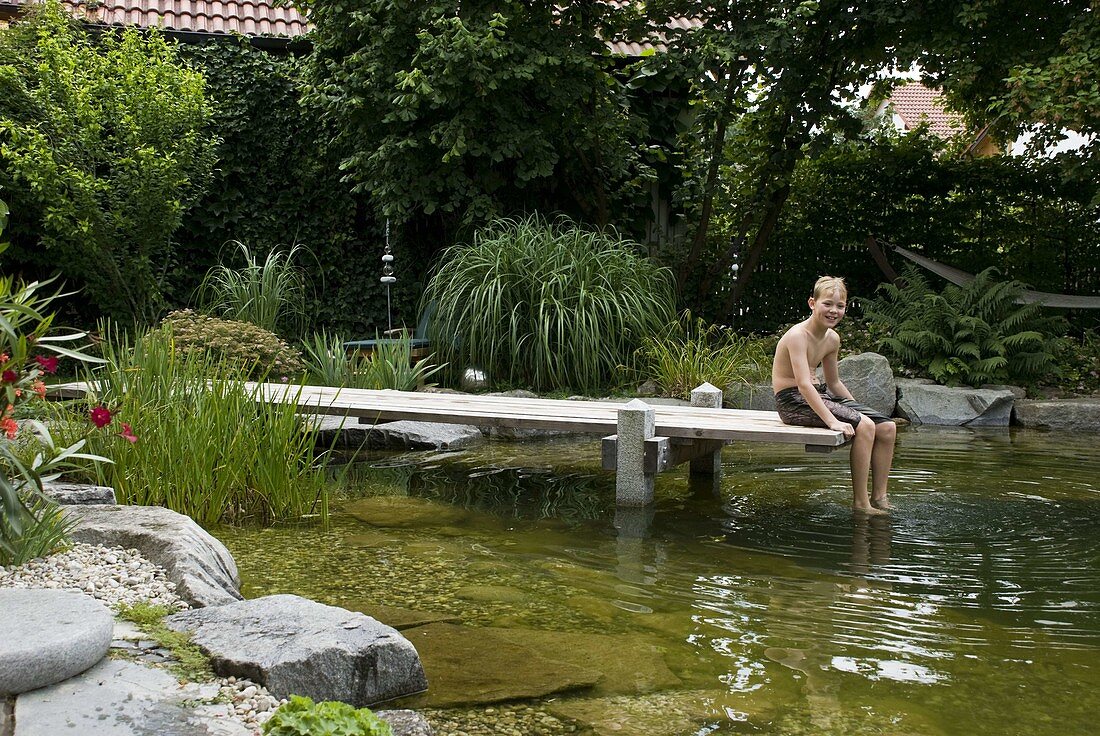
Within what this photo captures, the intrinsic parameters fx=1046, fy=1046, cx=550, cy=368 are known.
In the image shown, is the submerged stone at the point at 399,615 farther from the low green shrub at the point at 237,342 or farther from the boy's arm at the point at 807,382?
the low green shrub at the point at 237,342

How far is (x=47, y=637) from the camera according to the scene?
99.3 inches

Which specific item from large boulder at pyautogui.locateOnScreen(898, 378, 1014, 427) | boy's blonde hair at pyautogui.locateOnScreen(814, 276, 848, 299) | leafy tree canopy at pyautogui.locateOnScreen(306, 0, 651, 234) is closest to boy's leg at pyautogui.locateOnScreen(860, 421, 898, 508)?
boy's blonde hair at pyautogui.locateOnScreen(814, 276, 848, 299)

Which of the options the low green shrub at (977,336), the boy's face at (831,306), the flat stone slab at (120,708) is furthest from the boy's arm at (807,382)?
the low green shrub at (977,336)

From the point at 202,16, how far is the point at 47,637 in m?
11.6

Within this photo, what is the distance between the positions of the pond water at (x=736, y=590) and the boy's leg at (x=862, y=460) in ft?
0.47

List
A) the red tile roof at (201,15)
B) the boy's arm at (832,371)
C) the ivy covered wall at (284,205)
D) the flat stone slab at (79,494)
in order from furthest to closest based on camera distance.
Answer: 1. the red tile roof at (201,15)
2. the ivy covered wall at (284,205)
3. the boy's arm at (832,371)
4. the flat stone slab at (79,494)

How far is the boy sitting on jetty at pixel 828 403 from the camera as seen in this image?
18.0 ft

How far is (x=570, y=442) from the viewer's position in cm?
826

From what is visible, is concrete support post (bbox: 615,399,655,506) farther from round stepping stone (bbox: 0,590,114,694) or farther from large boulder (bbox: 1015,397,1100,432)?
large boulder (bbox: 1015,397,1100,432)

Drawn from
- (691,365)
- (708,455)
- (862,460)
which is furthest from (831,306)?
(691,365)

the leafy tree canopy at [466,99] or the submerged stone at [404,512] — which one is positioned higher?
the leafy tree canopy at [466,99]

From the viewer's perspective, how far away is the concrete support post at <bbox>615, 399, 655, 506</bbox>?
5.72 m

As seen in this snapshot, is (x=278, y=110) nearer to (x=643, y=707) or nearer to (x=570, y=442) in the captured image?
(x=570, y=442)

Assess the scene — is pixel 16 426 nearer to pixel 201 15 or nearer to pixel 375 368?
pixel 375 368
